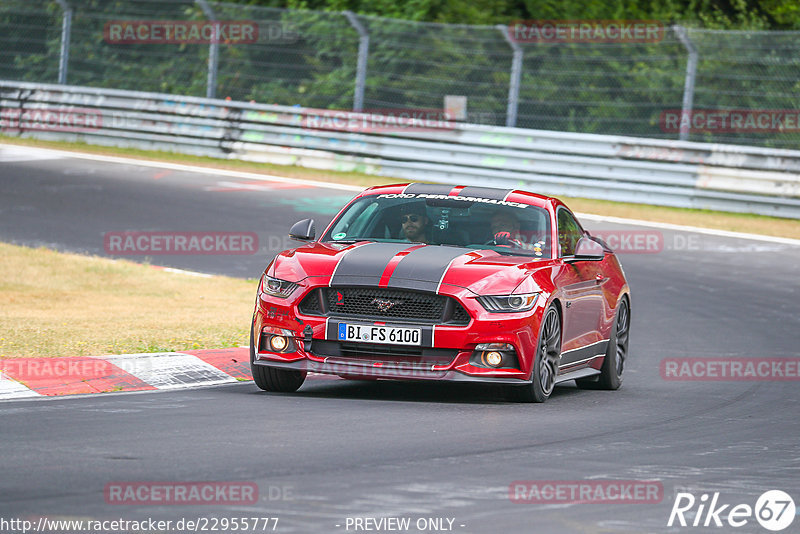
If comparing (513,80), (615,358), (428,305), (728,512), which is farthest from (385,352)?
(513,80)

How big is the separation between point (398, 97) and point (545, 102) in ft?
9.42

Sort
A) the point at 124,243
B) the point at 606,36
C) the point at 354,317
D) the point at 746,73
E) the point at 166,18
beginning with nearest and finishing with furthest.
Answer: the point at 354,317 < the point at 124,243 < the point at 746,73 < the point at 606,36 < the point at 166,18

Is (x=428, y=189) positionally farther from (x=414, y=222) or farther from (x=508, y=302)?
(x=508, y=302)

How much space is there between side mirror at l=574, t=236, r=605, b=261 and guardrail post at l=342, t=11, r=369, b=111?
16.2 m

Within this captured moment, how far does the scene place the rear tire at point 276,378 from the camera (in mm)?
9719

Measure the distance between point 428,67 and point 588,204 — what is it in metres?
4.06

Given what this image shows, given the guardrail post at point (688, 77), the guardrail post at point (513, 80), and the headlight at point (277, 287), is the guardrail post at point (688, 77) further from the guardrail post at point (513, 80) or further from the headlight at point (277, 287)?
the headlight at point (277, 287)

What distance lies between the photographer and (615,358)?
37.2 ft

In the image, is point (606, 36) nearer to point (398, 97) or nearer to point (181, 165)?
point (398, 97)

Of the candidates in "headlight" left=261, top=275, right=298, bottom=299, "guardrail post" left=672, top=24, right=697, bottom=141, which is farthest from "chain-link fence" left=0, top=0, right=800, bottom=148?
"headlight" left=261, top=275, right=298, bottom=299

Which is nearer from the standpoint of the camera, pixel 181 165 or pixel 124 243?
pixel 124 243

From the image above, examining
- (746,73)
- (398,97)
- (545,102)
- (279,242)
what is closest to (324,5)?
(398,97)

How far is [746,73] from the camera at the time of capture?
23.4 m

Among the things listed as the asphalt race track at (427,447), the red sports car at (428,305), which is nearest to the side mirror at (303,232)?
the red sports car at (428,305)
